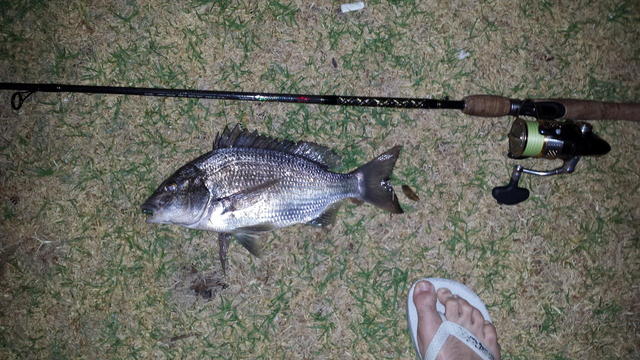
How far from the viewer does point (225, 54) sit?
3396 mm

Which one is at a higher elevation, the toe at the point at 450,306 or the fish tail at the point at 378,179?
the fish tail at the point at 378,179

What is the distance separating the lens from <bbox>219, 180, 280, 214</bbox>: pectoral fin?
9.57 ft

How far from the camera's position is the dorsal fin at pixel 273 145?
303 cm

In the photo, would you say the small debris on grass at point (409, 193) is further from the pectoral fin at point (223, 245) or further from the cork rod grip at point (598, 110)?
the pectoral fin at point (223, 245)

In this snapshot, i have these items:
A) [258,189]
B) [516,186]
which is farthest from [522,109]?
[258,189]

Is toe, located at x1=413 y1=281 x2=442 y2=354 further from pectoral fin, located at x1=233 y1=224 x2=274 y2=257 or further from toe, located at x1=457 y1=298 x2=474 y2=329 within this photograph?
pectoral fin, located at x1=233 y1=224 x2=274 y2=257

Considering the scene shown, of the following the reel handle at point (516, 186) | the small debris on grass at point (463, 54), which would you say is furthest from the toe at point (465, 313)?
the small debris on grass at point (463, 54)

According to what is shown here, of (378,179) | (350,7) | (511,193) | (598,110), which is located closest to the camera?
(378,179)

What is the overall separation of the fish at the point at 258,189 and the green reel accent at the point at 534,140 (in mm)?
992

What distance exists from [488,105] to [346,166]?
120 cm

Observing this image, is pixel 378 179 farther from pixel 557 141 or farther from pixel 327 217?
pixel 557 141

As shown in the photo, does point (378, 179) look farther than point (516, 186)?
No

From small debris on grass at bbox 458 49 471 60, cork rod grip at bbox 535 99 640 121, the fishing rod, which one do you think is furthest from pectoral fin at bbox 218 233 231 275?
cork rod grip at bbox 535 99 640 121

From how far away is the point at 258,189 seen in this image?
2953mm
